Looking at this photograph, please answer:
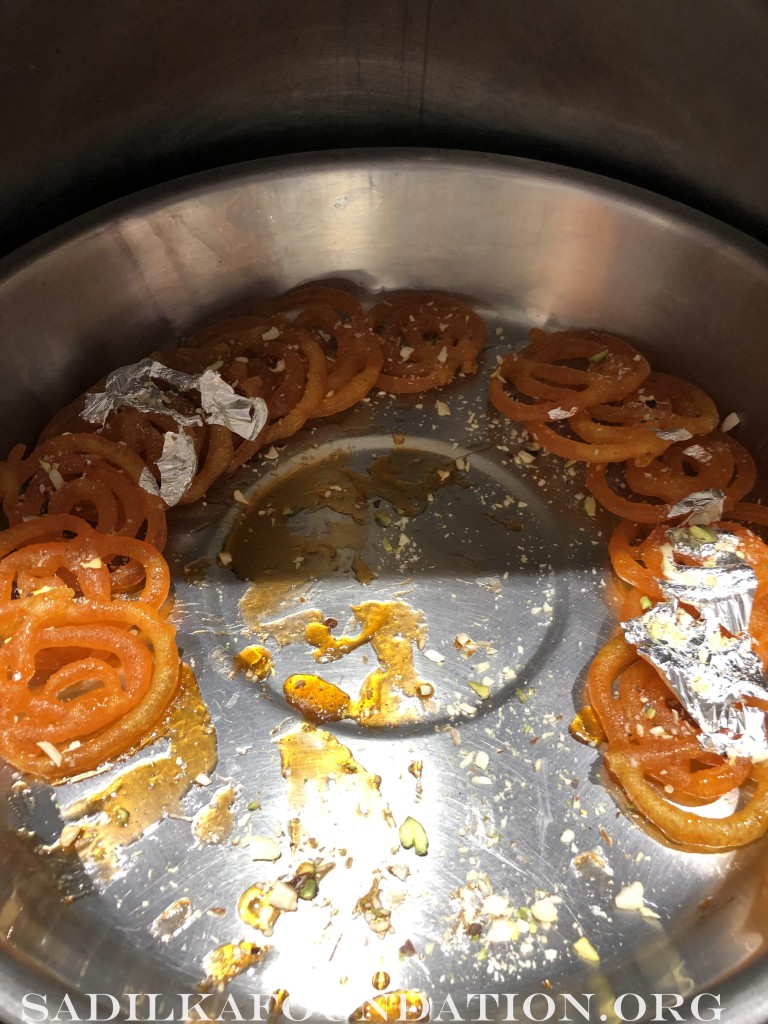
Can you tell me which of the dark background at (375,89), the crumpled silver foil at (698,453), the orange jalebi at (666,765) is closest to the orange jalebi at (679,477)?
the crumpled silver foil at (698,453)

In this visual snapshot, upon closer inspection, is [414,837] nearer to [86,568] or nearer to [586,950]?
[586,950]

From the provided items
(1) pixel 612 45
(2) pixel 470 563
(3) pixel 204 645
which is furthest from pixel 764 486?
(3) pixel 204 645

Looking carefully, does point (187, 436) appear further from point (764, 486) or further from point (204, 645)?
point (764, 486)

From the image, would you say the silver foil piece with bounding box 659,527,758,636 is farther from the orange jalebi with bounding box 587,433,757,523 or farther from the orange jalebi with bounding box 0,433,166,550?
the orange jalebi with bounding box 0,433,166,550

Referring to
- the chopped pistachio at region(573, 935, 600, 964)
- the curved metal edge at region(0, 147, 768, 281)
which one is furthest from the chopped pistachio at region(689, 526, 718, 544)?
the chopped pistachio at region(573, 935, 600, 964)

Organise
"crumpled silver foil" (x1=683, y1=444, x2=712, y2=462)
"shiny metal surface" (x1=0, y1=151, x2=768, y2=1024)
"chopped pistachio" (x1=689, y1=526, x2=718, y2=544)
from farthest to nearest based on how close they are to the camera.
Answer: "crumpled silver foil" (x1=683, y1=444, x2=712, y2=462) < "chopped pistachio" (x1=689, y1=526, x2=718, y2=544) < "shiny metal surface" (x1=0, y1=151, x2=768, y2=1024)

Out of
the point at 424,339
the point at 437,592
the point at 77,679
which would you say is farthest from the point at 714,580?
the point at 77,679

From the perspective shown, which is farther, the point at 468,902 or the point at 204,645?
Result: the point at 204,645
